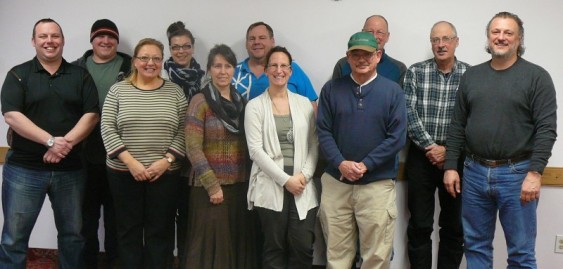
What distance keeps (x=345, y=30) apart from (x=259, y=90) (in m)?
0.70

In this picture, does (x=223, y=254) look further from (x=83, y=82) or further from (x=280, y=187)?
(x=83, y=82)

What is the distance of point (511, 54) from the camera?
2.32 meters

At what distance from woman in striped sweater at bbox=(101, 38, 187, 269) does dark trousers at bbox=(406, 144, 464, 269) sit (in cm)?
132

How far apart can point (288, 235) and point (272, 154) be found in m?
0.42

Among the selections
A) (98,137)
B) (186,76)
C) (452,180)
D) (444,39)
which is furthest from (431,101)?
(98,137)

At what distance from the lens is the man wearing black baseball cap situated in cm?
243

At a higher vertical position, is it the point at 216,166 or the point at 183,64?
the point at 183,64

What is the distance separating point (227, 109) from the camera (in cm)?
262

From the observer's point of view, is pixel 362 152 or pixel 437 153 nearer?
pixel 362 152

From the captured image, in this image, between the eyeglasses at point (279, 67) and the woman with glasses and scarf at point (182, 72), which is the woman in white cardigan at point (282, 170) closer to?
the eyeglasses at point (279, 67)

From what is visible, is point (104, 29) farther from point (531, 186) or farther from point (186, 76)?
point (531, 186)

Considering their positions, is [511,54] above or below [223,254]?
above

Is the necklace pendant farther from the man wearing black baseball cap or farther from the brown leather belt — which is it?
the brown leather belt

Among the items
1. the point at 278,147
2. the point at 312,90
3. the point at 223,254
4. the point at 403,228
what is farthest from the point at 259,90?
the point at 403,228
